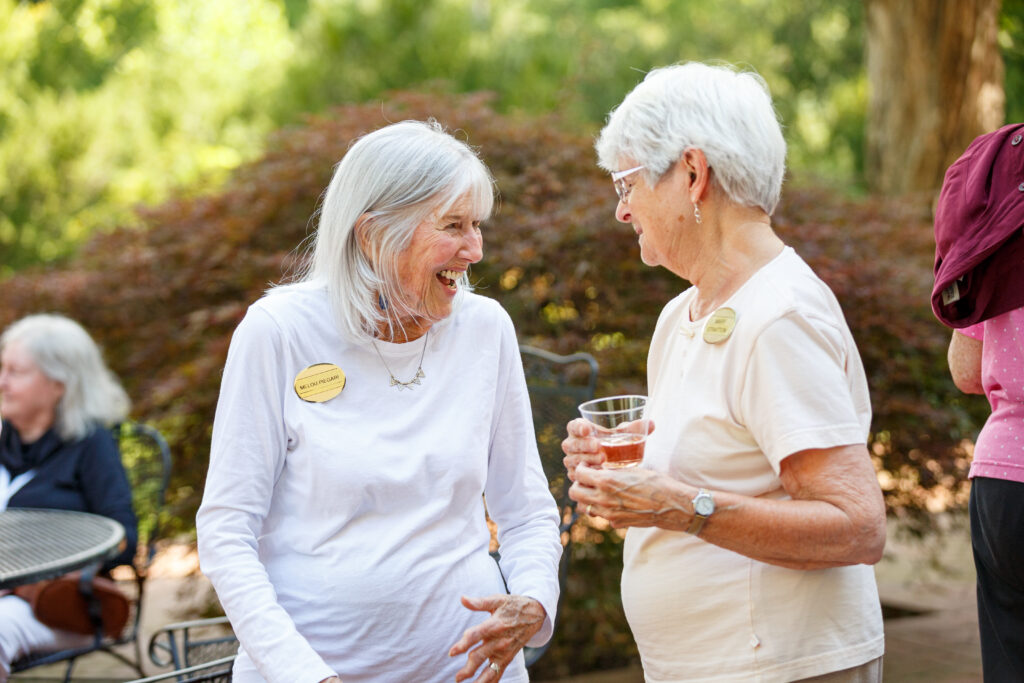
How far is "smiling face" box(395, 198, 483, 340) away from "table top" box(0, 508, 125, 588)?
56.8 inches

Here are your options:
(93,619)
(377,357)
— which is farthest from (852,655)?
(93,619)

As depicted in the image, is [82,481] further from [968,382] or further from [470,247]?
[968,382]

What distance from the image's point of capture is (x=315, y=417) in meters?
1.98

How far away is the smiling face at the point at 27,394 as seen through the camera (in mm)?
3801

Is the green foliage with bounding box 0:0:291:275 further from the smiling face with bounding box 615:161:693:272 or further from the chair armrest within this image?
the smiling face with bounding box 615:161:693:272

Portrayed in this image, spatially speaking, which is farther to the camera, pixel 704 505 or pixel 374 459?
pixel 374 459

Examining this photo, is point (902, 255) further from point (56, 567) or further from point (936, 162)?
point (56, 567)

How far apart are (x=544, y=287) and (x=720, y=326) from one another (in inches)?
98.4

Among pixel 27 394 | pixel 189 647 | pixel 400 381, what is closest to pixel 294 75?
pixel 27 394

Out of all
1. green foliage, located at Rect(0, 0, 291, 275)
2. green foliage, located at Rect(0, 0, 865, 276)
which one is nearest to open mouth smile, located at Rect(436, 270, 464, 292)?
green foliage, located at Rect(0, 0, 865, 276)

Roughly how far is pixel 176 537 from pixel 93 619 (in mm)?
1146

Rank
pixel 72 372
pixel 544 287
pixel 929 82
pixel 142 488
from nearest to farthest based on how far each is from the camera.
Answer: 1. pixel 72 372
2. pixel 544 287
3. pixel 142 488
4. pixel 929 82

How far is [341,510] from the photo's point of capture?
6.40ft

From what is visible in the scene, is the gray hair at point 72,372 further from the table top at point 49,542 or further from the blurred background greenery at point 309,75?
the blurred background greenery at point 309,75
